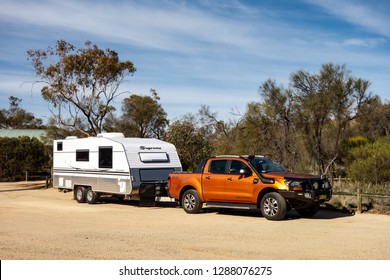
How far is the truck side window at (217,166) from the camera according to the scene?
47.8 ft

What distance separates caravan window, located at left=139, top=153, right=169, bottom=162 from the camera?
17.8 m

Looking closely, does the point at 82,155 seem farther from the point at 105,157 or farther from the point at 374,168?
the point at 374,168

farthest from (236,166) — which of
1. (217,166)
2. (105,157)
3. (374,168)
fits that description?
(374,168)

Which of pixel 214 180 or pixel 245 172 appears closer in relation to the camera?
pixel 245 172

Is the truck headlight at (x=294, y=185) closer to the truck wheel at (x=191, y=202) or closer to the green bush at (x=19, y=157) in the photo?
the truck wheel at (x=191, y=202)

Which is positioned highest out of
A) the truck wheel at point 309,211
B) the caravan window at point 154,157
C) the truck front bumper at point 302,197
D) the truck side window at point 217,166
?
the caravan window at point 154,157

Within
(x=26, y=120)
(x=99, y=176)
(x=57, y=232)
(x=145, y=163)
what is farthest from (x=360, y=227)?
(x=26, y=120)

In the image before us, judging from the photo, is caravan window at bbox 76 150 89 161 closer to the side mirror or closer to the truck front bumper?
the side mirror

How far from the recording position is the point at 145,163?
17.8 meters

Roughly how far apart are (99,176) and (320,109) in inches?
456

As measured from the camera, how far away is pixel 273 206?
13.3 meters

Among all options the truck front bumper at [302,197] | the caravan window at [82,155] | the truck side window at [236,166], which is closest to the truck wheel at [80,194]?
the caravan window at [82,155]

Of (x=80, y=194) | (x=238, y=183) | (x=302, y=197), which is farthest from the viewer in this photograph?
(x=80, y=194)

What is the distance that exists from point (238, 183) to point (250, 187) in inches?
15.9
